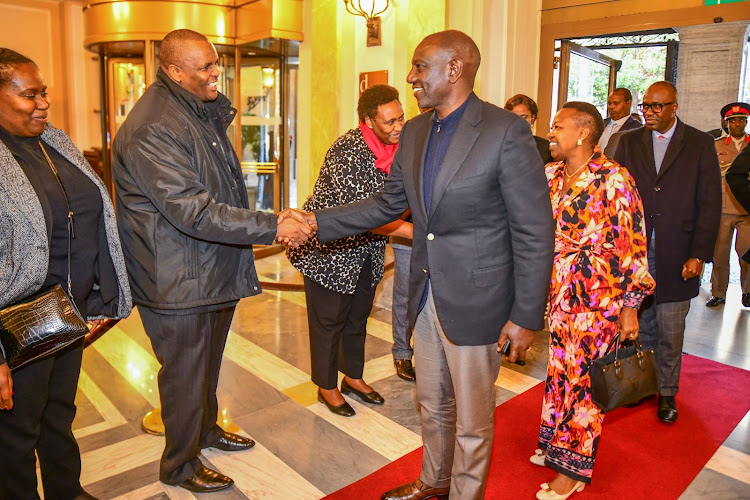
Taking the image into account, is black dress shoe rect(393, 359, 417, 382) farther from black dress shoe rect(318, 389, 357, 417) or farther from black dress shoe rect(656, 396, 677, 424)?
black dress shoe rect(656, 396, 677, 424)

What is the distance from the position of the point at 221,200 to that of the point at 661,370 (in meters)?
2.73

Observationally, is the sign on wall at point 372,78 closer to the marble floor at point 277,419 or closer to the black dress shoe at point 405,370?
the marble floor at point 277,419

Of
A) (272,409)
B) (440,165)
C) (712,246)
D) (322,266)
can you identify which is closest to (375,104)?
(322,266)

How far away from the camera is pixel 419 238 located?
2.18 meters

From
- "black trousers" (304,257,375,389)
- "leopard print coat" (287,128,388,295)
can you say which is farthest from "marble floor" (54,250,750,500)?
"leopard print coat" (287,128,388,295)

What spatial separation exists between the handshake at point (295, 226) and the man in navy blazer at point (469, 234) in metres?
0.58

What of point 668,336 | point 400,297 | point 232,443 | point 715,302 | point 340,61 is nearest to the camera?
point 232,443

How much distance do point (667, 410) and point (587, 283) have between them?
1.50m

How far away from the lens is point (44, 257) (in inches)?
78.9

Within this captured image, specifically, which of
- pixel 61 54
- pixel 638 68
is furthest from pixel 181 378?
pixel 61 54

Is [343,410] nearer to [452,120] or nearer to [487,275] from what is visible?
[487,275]

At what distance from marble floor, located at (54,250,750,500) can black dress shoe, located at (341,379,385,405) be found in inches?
2.9

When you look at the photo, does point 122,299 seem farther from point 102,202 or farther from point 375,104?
point 375,104

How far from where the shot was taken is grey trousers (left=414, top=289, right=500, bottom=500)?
215cm
